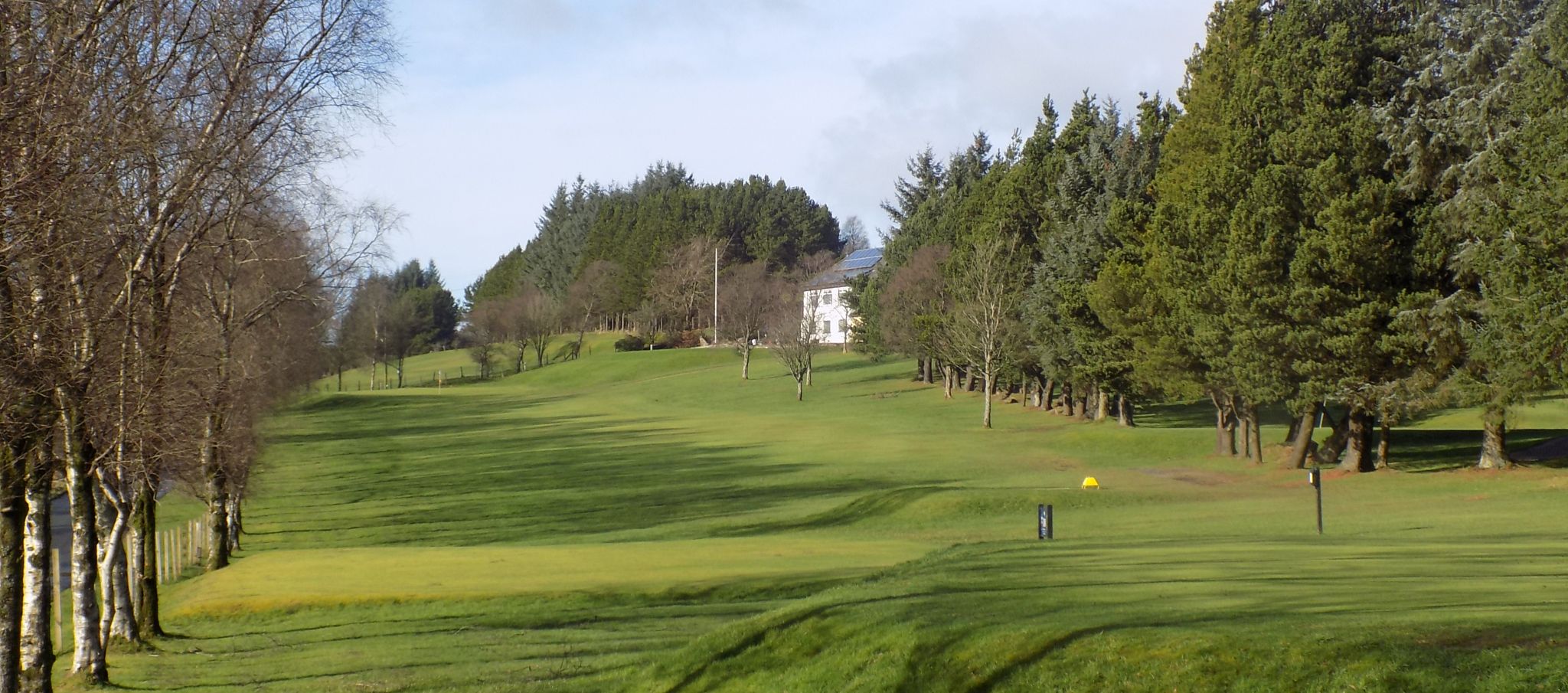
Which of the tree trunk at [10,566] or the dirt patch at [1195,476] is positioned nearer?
the tree trunk at [10,566]

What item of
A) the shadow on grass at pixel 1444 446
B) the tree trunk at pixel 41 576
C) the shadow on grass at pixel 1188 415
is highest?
the tree trunk at pixel 41 576

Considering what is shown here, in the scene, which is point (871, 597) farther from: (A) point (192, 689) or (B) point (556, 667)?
(A) point (192, 689)

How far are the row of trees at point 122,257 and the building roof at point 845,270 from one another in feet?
329

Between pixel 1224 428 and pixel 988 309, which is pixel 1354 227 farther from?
pixel 988 309

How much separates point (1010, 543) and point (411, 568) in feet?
36.9

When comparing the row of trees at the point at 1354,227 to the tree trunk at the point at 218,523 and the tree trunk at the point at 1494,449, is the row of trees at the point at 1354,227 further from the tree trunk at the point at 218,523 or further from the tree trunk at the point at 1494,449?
the tree trunk at the point at 218,523

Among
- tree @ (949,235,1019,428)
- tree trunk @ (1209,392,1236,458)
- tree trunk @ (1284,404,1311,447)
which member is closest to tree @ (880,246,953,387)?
tree @ (949,235,1019,428)

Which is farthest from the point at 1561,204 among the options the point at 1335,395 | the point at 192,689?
the point at 192,689

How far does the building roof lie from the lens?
12719 cm

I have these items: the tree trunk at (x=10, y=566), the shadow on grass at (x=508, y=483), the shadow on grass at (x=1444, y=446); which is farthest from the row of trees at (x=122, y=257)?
the shadow on grass at (x=1444, y=446)

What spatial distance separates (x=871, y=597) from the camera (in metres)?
15.9

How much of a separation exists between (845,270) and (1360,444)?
92.2 metres

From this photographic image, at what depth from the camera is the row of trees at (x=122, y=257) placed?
10188 millimetres

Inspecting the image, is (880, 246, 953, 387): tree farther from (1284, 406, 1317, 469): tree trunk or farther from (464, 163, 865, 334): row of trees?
(464, 163, 865, 334): row of trees
